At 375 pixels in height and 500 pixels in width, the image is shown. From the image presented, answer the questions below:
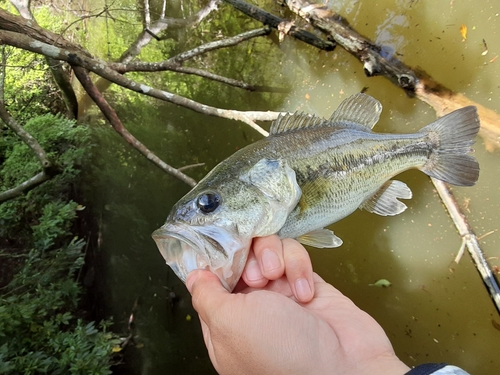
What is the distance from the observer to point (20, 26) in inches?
124

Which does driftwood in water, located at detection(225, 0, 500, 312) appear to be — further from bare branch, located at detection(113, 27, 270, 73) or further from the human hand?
the human hand

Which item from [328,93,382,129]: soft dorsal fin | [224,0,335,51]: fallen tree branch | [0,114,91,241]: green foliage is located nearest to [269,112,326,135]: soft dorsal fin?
[328,93,382,129]: soft dorsal fin

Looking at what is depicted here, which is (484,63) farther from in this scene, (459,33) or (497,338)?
(497,338)

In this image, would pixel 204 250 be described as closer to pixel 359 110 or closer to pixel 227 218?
pixel 227 218

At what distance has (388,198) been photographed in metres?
2.10

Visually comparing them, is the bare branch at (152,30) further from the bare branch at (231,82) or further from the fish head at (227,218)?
the fish head at (227,218)

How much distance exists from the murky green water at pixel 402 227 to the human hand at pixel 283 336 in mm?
1968

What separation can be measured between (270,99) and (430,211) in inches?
81.6

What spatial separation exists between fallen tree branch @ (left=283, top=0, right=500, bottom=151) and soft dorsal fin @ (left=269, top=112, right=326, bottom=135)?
165 centimetres

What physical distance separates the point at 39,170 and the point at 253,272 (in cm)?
392

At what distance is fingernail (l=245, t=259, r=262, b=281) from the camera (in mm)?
1494

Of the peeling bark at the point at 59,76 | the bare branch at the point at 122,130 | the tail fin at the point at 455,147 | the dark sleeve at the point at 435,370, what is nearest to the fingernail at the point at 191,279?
the dark sleeve at the point at 435,370

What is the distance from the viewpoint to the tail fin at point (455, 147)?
6.55ft

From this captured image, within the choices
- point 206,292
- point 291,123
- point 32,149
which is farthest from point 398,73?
point 32,149
